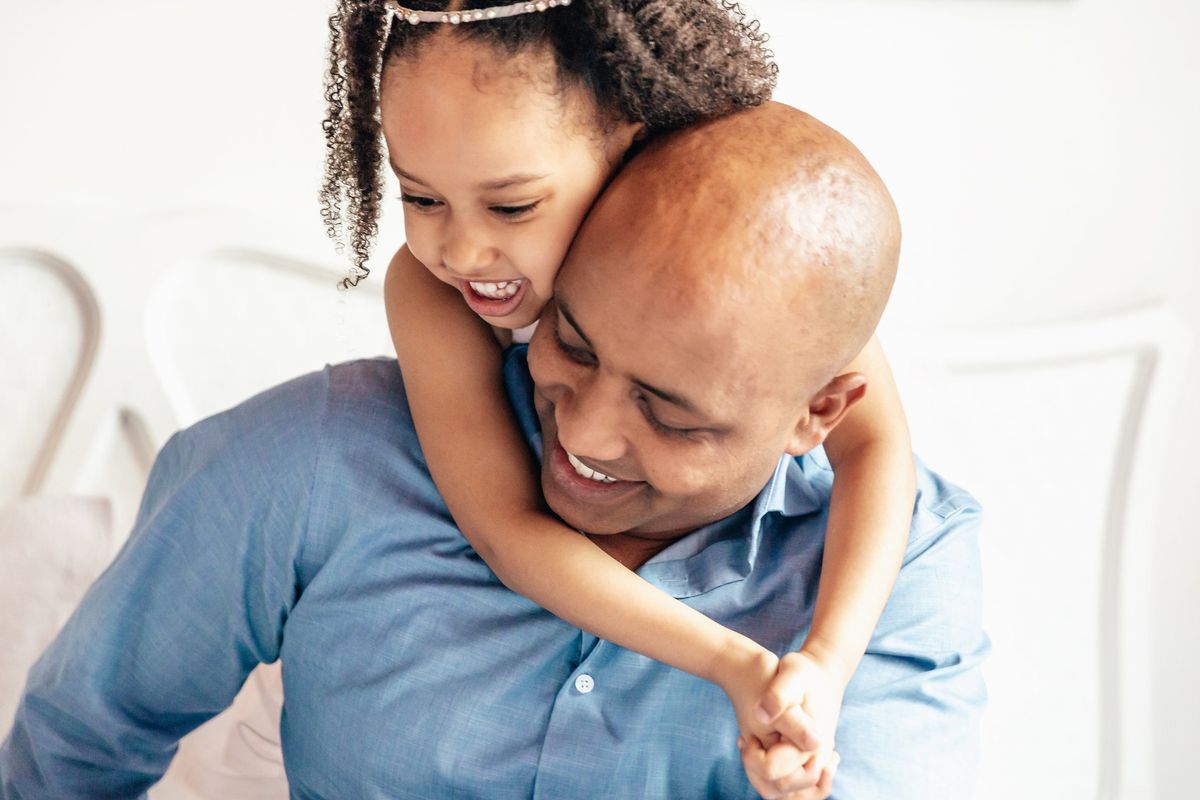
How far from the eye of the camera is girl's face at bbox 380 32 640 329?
116cm

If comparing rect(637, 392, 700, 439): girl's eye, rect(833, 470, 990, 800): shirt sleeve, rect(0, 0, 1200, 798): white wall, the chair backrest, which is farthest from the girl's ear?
the chair backrest

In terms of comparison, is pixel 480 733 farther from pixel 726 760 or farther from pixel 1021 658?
pixel 1021 658

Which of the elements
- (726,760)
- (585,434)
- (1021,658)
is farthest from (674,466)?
(1021,658)

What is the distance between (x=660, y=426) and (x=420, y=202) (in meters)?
0.34

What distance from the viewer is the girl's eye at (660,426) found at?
3.86ft

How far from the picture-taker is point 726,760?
132 cm

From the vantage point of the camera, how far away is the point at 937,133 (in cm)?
239

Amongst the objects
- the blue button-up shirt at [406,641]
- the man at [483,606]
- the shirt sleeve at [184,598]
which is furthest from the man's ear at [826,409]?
the shirt sleeve at [184,598]

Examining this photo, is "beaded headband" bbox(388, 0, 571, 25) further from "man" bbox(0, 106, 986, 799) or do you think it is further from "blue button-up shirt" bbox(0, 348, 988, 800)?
"blue button-up shirt" bbox(0, 348, 988, 800)

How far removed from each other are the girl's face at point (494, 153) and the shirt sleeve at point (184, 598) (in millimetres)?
315

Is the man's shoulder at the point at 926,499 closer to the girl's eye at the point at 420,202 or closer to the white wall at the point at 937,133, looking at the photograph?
the girl's eye at the point at 420,202

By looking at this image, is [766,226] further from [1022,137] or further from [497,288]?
[1022,137]

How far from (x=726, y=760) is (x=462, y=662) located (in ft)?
0.99

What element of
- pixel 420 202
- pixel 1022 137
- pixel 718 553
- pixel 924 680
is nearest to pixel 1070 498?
pixel 1022 137
